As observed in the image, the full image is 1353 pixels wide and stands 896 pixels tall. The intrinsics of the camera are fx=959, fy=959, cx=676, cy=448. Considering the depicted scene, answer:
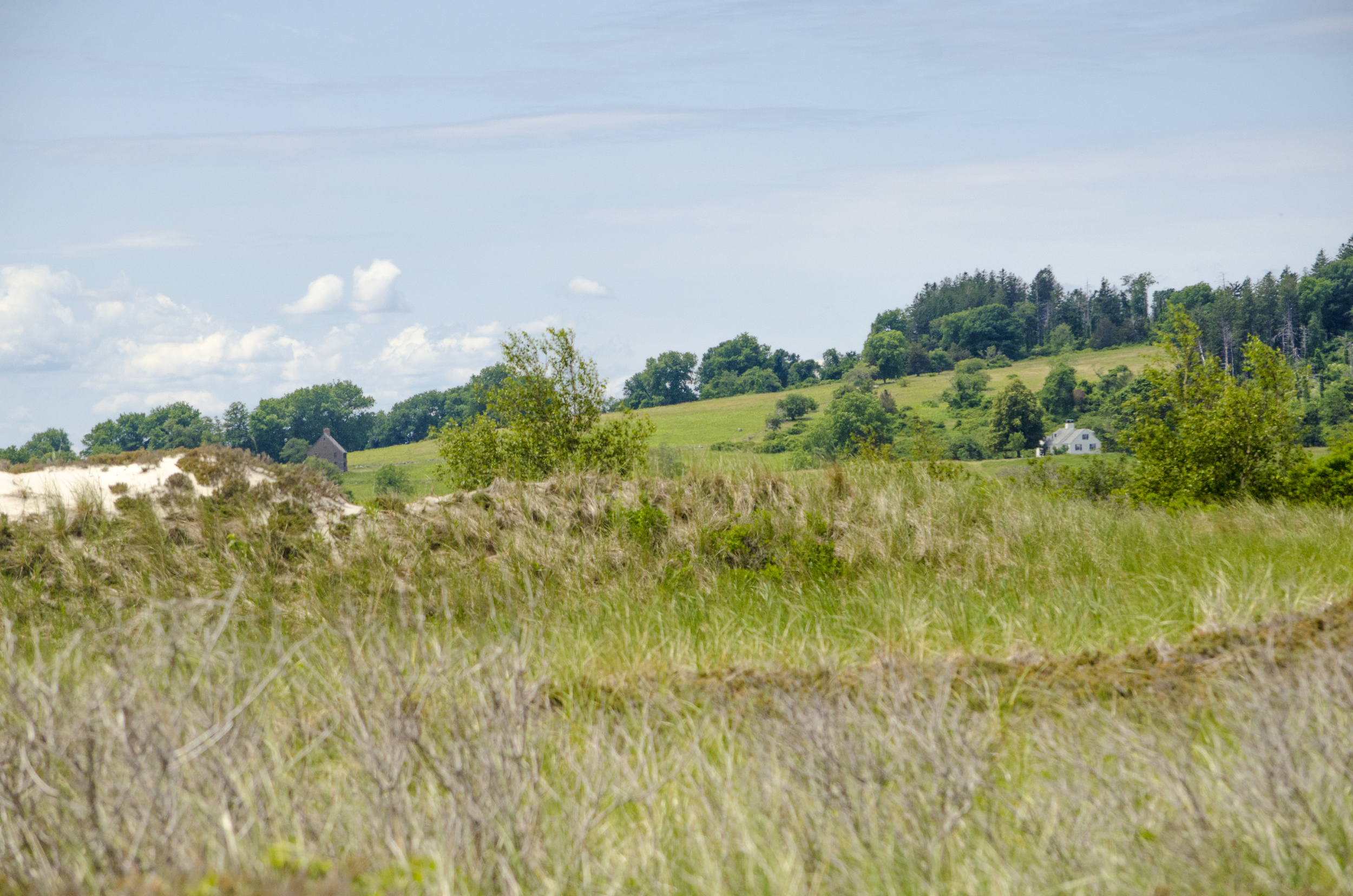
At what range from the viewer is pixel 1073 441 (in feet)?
370

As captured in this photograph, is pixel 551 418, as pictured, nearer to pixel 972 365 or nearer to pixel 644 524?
pixel 644 524

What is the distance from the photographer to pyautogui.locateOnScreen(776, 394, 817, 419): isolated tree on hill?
403 ft

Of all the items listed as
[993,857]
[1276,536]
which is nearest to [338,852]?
[993,857]

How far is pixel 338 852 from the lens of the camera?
360 centimetres

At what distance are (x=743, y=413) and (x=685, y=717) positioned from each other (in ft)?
401

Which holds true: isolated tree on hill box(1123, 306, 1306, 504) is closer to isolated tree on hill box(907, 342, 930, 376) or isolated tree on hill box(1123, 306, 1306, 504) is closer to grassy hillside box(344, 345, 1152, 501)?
grassy hillside box(344, 345, 1152, 501)

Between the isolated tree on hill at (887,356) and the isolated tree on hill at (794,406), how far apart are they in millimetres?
43710

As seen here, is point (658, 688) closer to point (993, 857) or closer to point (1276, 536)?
point (993, 857)

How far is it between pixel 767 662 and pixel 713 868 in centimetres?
276

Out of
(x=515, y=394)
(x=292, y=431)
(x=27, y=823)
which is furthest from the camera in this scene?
(x=292, y=431)

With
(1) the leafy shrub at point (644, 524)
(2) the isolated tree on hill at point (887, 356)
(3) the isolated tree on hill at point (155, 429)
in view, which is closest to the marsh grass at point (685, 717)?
(1) the leafy shrub at point (644, 524)

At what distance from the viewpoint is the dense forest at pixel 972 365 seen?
9919 centimetres

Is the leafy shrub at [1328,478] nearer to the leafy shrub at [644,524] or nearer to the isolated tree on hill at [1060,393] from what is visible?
the leafy shrub at [644,524]

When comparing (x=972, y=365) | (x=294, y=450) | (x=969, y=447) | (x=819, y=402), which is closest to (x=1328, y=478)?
(x=294, y=450)
